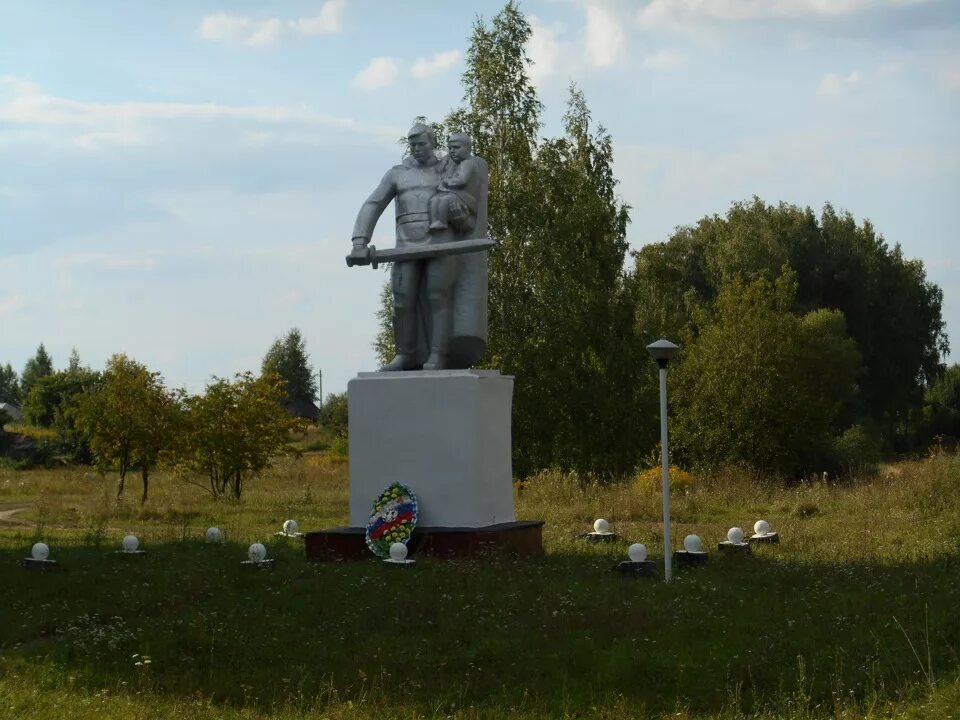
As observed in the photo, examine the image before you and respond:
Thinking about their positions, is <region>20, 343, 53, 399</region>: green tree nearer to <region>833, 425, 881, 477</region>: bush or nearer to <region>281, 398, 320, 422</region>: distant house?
<region>281, 398, 320, 422</region>: distant house

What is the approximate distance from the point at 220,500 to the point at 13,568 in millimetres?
9182

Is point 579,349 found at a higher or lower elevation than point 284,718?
higher

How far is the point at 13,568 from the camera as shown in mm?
11078

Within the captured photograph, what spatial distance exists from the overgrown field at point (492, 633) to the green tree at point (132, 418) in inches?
290

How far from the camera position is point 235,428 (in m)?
20.2

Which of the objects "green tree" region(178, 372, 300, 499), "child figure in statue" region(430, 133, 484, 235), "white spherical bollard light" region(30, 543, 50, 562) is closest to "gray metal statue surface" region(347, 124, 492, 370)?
"child figure in statue" region(430, 133, 484, 235)

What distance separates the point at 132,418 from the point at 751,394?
13.1 metres

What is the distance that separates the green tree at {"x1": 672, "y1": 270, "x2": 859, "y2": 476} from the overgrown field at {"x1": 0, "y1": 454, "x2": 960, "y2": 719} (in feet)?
45.3

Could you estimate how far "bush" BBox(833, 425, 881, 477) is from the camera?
2799 cm

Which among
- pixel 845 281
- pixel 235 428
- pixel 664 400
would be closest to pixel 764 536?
pixel 664 400

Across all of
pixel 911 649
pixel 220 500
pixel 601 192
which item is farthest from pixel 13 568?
pixel 601 192

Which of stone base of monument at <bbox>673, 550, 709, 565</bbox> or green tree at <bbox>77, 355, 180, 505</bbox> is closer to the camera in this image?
stone base of monument at <bbox>673, 550, 709, 565</bbox>

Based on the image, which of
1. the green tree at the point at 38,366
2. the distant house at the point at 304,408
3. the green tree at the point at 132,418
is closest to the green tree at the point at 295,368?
the distant house at the point at 304,408

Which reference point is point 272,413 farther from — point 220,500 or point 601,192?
point 601,192
